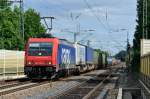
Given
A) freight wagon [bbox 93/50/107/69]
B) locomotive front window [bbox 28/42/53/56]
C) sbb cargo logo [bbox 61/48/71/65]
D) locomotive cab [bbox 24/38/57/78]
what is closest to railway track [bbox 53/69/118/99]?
locomotive cab [bbox 24/38/57/78]

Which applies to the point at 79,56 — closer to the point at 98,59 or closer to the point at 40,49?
the point at 40,49

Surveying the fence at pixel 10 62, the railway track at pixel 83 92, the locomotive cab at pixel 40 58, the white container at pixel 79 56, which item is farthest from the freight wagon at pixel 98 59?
the railway track at pixel 83 92

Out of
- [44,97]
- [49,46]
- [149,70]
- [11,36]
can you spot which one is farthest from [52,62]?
[11,36]

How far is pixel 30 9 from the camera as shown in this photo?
115m

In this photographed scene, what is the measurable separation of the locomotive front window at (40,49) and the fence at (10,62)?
496cm

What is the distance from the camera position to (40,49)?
40.7 meters

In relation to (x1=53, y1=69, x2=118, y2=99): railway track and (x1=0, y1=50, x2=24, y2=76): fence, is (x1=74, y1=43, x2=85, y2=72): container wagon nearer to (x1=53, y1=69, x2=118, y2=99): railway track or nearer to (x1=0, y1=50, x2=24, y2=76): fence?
(x1=0, y1=50, x2=24, y2=76): fence

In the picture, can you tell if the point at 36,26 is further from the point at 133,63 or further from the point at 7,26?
the point at 133,63

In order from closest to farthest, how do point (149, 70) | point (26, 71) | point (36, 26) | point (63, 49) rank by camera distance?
point (149, 70) < point (26, 71) < point (63, 49) < point (36, 26)

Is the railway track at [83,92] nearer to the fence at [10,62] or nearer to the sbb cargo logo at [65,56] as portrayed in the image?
the sbb cargo logo at [65,56]

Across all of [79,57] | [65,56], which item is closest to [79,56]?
[79,57]

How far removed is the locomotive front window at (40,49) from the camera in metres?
40.6

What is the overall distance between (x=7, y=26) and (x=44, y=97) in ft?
198

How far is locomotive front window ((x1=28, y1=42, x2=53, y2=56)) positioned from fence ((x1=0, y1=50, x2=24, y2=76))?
4.96 metres
